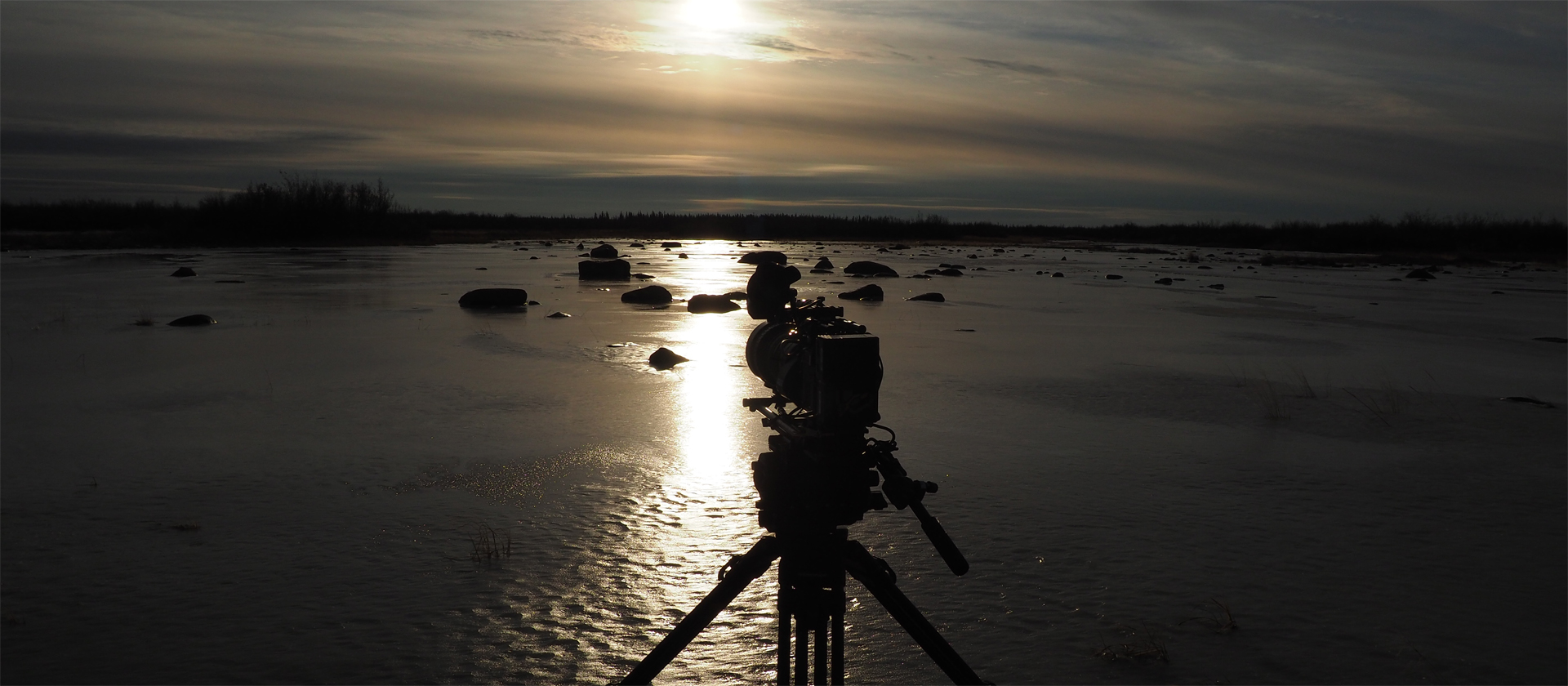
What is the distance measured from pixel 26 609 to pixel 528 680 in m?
1.84

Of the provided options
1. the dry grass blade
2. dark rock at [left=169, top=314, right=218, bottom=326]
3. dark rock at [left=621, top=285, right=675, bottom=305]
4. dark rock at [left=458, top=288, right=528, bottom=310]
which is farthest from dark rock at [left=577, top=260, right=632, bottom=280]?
the dry grass blade

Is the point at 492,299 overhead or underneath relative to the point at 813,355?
underneath

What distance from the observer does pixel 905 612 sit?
2.18 m

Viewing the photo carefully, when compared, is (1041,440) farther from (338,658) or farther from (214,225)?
(214,225)

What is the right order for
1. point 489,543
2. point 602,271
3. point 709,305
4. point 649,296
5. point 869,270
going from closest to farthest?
point 489,543
point 709,305
point 649,296
point 602,271
point 869,270

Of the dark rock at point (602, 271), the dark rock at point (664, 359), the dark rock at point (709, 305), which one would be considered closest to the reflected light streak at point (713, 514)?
the dark rock at point (664, 359)

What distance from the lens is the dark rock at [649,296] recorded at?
1575cm

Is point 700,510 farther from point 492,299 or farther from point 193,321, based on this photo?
point 492,299

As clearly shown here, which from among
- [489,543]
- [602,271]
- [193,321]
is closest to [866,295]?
[602,271]

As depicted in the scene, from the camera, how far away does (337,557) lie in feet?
12.6

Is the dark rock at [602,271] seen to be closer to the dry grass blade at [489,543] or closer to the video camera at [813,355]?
the dry grass blade at [489,543]

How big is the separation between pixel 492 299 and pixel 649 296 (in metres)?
2.48

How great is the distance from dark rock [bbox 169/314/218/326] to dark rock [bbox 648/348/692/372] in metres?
Answer: 6.29

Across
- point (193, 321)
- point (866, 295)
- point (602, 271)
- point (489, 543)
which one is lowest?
point (489, 543)
